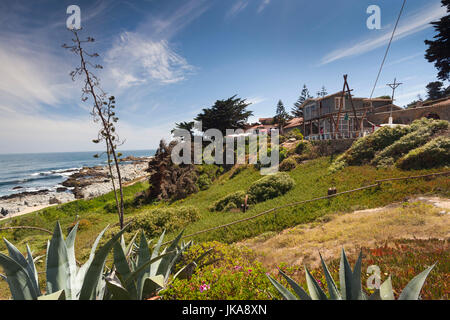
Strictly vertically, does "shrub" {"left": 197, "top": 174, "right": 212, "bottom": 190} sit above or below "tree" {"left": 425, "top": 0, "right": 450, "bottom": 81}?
below

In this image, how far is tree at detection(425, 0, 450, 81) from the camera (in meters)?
19.0

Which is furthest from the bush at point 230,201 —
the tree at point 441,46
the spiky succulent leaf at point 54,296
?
the tree at point 441,46

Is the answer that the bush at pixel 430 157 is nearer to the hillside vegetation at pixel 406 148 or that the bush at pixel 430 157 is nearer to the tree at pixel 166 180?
the hillside vegetation at pixel 406 148

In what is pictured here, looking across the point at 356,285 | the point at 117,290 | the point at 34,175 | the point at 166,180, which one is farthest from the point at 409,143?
the point at 34,175

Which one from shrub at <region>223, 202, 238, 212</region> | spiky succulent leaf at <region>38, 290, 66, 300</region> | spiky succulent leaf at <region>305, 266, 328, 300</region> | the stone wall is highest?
the stone wall

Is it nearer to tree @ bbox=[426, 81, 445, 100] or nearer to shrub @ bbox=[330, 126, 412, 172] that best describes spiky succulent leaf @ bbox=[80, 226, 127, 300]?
shrub @ bbox=[330, 126, 412, 172]

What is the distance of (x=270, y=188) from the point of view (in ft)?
40.2

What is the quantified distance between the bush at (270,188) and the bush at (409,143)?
5668mm

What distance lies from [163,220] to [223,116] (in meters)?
22.3

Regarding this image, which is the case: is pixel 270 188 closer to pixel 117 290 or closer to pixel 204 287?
pixel 204 287

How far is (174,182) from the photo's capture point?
19.7 m

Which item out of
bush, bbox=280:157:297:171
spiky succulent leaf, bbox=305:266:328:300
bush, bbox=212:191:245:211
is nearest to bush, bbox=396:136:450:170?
bush, bbox=280:157:297:171

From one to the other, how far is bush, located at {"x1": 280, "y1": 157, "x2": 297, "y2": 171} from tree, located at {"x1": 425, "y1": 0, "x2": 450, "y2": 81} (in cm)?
1902
